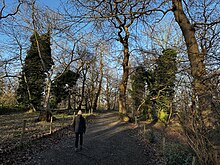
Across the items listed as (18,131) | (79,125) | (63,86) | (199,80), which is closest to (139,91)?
(79,125)

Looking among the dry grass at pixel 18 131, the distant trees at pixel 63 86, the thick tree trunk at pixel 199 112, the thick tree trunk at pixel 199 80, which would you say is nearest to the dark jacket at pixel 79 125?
the dry grass at pixel 18 131

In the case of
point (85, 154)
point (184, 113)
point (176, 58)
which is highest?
point (176, 58)

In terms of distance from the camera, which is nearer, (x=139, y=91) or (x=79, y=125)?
(x=79, y=125)

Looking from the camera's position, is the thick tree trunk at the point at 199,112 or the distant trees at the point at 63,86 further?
the distant trees at the point at 63,86

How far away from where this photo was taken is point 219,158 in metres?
3.71

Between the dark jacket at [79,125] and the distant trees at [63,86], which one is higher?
the distant trees at [63,86]

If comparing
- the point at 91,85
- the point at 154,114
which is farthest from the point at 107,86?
the point at 154,114

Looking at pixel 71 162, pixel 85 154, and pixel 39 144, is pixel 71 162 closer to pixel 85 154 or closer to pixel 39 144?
pixel 85 154

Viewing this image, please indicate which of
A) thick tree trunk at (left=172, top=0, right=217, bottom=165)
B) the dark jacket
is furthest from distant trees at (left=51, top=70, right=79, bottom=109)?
thick tree trunk at (left=172, top=0, right=217, bottom=165)

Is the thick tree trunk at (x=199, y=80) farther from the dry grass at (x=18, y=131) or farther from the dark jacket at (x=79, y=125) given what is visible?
the dry grass at (x=18, y=131)

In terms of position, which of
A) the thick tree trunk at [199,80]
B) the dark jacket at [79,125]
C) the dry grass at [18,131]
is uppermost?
the thick tree trunk at [199,80]

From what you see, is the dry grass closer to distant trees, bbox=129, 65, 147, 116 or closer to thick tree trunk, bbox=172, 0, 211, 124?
distant trees, bbox=129, 65, 147, 116

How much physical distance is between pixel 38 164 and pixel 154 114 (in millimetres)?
20088

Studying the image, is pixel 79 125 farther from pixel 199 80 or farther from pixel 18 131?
pixel 199 80
